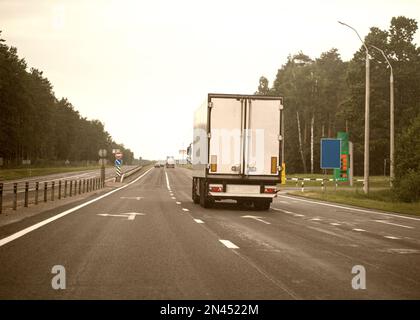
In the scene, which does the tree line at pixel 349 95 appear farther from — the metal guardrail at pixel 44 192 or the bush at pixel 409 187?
the metal guardrail at pixel 44 192

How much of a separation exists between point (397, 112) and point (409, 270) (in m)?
58.2

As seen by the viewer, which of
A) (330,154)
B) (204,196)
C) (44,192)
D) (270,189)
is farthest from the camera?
(330,154)

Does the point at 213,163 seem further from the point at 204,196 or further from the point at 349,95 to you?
the point at 349,95

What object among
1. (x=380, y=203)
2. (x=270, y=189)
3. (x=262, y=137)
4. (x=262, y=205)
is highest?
(x=262, y=137)

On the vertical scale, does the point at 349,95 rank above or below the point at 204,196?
above

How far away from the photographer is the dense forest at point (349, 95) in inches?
2562

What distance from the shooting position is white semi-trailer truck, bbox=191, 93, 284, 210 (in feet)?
72.3

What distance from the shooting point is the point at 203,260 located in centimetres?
960

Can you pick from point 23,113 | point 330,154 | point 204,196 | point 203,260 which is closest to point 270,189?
point 204,196

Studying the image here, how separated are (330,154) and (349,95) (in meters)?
33.2

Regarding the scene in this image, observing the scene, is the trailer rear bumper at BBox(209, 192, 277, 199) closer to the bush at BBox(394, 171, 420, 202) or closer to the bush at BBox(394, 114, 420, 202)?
the bush at BBox(394, 171, 420, 202)

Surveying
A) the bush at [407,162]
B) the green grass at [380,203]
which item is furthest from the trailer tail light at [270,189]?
the bush at [407,162]

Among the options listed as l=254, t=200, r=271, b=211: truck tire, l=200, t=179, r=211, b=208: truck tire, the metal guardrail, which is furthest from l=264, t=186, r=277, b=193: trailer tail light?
the metal guardrail
